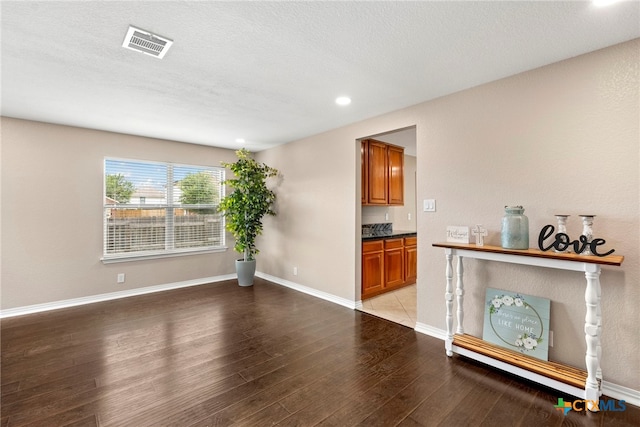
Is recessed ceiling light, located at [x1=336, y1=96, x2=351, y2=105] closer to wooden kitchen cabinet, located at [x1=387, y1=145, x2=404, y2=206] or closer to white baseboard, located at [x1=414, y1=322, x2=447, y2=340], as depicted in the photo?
wooden kitchen cabinet, located at [x1=387, y1=145, x2=404, y2=206]

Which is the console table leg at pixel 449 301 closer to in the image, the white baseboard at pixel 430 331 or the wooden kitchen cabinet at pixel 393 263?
the white baseboard at pixel 430 331

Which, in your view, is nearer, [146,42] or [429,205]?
[146,42]

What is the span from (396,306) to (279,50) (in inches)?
135

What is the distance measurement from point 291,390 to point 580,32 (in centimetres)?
321

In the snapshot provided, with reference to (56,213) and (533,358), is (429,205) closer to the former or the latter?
(533,358)

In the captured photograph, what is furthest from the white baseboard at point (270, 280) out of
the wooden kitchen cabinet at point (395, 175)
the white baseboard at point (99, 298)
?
the wooden kitchen cabinet at point (395, 175)

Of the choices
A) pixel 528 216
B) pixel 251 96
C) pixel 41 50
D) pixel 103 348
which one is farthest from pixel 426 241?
pixel 41 50

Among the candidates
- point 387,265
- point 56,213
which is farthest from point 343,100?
point 56,213

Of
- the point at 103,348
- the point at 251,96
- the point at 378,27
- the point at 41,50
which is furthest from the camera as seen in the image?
the point at 251,96

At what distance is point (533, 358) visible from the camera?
2256mm

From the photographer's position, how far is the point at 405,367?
7.90ft

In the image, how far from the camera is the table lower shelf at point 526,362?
6.55 ft

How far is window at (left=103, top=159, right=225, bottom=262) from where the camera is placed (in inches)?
173

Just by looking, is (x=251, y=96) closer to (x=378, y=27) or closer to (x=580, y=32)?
(x=378, y=27)
